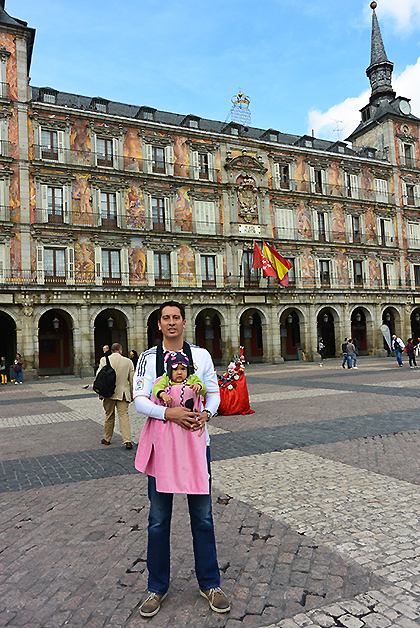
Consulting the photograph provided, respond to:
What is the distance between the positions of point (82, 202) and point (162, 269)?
6407 millimetres

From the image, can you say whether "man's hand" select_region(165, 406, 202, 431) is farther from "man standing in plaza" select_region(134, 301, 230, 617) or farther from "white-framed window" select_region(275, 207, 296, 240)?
"white-framed window" select_region(275, 207, 296, 240)

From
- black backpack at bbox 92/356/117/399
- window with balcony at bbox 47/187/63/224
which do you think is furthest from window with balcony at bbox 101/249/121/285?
black backpack at bbox 92/356/117/399

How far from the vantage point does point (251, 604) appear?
9.49 feet

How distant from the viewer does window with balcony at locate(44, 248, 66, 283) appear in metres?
26.8

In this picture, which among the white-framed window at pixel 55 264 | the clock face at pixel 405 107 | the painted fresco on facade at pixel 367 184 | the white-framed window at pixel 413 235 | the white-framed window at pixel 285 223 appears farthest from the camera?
the clock face at pixel 405 107

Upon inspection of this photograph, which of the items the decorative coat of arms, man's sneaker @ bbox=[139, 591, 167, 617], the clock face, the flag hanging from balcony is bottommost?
man's sneaker @ bbox=[139, 591, 167, 617]

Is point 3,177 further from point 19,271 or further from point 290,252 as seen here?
point 290,252

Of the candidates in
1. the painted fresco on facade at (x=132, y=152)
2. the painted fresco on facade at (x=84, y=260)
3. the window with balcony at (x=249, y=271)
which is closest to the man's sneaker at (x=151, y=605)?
the painted fresco on facade at (x=84, y=260)

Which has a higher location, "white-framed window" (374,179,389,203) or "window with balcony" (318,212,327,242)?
"white-framed window" (374,179,389,203)

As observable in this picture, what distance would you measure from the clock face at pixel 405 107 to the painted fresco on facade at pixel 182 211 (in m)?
23.4

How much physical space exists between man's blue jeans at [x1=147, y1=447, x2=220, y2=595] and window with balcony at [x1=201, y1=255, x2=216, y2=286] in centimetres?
2854

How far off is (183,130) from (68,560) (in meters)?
31.4

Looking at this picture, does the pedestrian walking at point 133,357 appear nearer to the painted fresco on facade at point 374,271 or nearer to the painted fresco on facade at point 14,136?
the painted fresco on facade at point 14,136

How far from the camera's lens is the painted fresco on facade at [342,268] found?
3647cm
